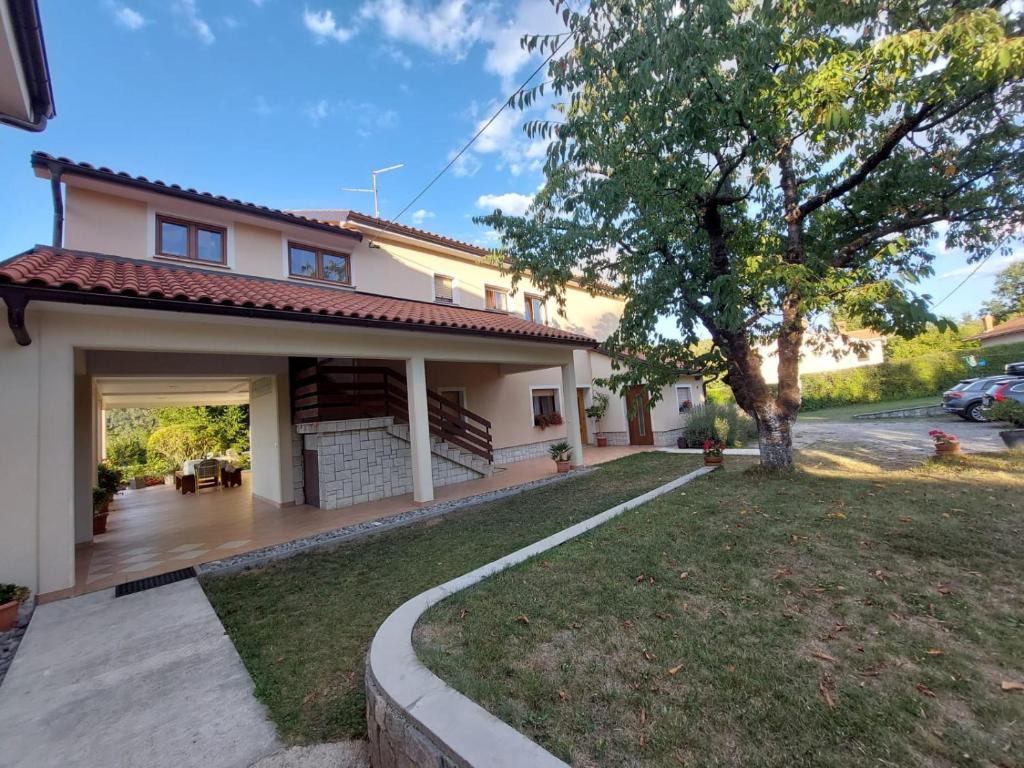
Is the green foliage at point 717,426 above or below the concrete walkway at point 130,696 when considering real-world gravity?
above

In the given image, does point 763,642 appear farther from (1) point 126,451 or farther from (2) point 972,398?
(1) point 126,451

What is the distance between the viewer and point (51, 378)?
16.1 ft

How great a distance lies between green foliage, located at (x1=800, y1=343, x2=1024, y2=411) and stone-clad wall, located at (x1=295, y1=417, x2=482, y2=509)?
27.5 meters

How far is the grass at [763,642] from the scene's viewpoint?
2.00 m

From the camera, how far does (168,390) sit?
11.8m

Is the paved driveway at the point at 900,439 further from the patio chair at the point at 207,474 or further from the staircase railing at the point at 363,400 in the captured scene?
the patio chair at the point at 207,474

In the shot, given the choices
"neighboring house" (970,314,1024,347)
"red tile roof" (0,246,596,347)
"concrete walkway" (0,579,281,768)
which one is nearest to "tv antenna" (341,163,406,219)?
"red tile roof" (0,246,596,347)

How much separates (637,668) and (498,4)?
9.68m

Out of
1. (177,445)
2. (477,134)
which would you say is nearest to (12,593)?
(477,134)

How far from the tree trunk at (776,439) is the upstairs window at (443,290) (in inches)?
360

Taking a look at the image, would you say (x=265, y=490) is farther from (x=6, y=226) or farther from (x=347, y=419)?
(x=6, y=226)

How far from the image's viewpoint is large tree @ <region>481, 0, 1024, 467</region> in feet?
16.4

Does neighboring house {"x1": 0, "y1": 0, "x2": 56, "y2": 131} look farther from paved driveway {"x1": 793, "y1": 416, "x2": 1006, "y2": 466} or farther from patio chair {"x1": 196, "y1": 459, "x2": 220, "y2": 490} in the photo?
paved driveway {"x1": 793, "y1": 416, "x2": 1006, "y2": 466}

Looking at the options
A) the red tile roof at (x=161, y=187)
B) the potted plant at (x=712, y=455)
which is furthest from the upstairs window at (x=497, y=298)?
the potted plant at (x=712, y=455)
